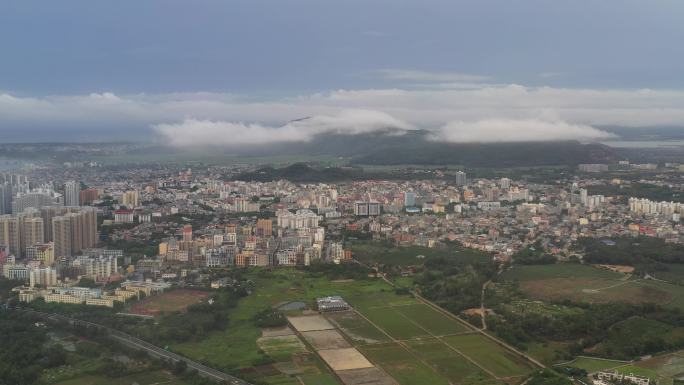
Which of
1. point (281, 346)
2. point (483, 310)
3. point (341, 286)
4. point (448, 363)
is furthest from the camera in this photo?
point (341, 286)

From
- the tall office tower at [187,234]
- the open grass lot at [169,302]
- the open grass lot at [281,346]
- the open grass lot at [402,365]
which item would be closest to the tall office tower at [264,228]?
the tall office tower at [187,234]

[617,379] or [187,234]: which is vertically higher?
[187,234]

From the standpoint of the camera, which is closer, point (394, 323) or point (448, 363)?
point (448, 363)

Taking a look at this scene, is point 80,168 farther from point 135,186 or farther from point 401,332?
point 401,332

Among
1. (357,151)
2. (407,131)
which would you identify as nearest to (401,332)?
(357,151)

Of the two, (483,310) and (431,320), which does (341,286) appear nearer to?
(431,320)

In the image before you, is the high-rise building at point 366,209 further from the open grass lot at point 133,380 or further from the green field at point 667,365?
the open grass lot at point 133,380

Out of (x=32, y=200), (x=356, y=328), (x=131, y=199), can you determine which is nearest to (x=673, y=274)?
(x=356, y=328)
